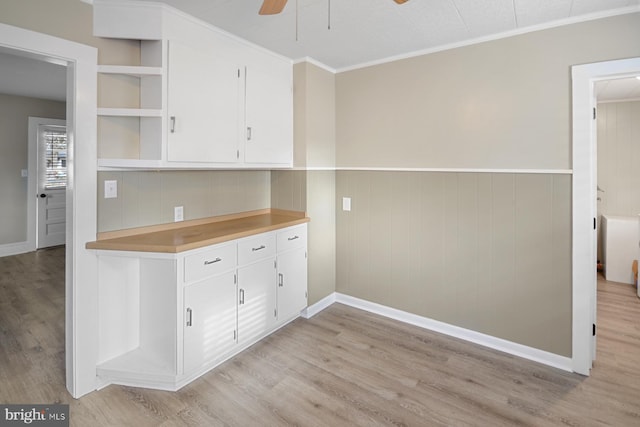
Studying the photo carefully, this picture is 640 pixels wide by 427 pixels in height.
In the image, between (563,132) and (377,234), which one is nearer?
(563,132)

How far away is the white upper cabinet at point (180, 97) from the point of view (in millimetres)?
2172

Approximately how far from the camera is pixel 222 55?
2.60 m

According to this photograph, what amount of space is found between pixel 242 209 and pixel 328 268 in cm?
108

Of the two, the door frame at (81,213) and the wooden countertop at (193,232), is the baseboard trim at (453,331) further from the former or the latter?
the door frame at (81,213)

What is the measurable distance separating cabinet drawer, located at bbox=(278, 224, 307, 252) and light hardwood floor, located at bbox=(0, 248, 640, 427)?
736 millimetres

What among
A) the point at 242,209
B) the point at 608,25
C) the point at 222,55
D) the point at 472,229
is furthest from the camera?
the point at 242,209

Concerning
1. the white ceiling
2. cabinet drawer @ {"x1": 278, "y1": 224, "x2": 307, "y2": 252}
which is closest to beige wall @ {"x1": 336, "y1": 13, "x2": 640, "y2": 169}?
the white ceiling

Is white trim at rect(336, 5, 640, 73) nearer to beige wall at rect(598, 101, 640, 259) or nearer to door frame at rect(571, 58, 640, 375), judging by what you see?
door frame at rect(571, 58, 640, 375)

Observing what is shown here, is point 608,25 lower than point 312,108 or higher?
higher

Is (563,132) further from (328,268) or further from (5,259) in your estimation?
(5,259)

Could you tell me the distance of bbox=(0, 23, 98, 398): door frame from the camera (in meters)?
2.04

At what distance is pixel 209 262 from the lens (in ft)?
7.67

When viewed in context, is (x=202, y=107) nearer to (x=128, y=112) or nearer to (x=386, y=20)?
(x=128, y=112)

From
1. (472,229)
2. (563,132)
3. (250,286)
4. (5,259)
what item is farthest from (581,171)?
(5,259)
